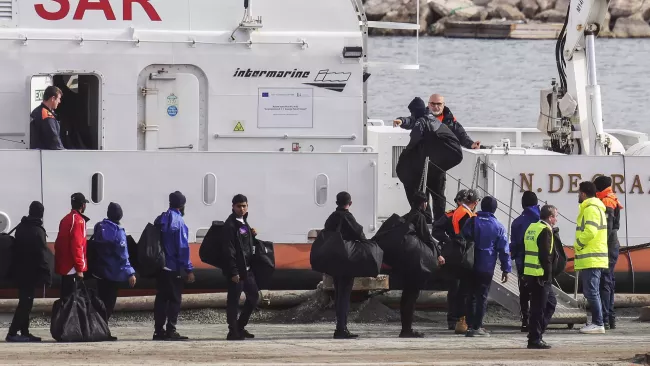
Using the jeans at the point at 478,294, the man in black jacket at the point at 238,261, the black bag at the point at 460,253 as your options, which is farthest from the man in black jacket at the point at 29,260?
the jeans at the point at 478,294

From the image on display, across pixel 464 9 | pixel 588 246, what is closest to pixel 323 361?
pixel 588 246

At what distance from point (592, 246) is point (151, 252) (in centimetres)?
419

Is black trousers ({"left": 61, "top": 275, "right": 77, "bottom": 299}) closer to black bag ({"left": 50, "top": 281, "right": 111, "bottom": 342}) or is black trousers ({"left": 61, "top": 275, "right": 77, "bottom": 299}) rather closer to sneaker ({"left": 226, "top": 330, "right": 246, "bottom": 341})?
black bag ({"left": 50, "top": 281, "right": 111, "bottom": 342})

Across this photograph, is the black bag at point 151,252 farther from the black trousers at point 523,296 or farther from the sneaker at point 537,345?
the sneaker at point 537,345

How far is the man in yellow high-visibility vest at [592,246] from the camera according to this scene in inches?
560

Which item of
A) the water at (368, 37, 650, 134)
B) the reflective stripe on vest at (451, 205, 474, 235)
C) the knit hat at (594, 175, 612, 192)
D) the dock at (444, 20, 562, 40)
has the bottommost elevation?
the reflective stripe on vest at (451, 205, 474, 235)

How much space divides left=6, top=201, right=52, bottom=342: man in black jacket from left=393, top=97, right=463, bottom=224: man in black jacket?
3831mm

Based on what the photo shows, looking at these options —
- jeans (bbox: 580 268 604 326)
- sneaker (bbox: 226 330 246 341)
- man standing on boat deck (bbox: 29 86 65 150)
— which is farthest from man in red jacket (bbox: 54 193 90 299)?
jeans (bbox: 580 268 604 326)

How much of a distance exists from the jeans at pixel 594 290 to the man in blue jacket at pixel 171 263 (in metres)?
3.83

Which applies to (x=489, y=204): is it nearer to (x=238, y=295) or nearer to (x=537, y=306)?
(x=537, y=306)

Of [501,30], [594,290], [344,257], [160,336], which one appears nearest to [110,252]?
[160,336]

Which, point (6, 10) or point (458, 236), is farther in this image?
point (6, 10)

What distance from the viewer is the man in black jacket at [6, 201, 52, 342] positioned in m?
13.4

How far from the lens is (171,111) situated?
16.0 meters
